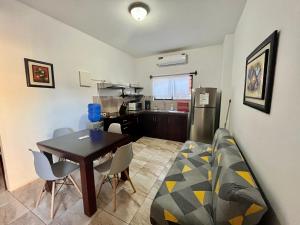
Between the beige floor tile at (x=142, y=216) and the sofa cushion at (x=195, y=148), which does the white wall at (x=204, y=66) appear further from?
the beige floor tile at (x=142, y=216)

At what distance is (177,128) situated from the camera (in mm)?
3838

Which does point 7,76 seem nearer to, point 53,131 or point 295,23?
point 53,131

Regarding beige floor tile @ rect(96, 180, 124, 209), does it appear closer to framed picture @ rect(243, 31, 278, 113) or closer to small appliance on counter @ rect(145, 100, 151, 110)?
framed picture @ rect(243, 31, 278, 113)

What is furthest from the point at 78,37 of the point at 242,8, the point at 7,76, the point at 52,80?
the point at 242,8

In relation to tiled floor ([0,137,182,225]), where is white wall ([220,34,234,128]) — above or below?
above

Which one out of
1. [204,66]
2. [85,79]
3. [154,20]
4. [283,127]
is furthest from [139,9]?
[204,66]

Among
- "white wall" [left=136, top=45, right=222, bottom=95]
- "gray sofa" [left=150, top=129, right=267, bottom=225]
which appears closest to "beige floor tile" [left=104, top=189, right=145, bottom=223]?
"gray sofa" [left=150, top=129, right=267, bottom=225]

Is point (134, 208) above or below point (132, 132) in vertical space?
A: below

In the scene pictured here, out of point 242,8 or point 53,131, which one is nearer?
point 242,8

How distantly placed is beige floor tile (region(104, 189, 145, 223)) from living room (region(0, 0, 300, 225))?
1 centimetres

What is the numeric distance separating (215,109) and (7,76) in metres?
3.88

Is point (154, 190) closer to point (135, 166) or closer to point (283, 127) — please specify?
point (135, 166)

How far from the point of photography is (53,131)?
237cm

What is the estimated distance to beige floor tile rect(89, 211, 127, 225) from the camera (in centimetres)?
145
